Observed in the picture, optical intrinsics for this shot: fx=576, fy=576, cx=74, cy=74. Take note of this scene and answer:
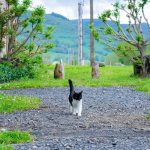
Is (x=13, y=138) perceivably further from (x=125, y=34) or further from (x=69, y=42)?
(x=69, y=42)

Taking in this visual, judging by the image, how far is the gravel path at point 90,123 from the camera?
8.84 metres

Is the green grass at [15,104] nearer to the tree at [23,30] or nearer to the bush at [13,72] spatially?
the bush at [13,72]

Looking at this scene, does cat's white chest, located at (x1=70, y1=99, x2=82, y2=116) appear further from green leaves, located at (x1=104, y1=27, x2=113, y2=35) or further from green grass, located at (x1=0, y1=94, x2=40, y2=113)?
green leaves, located at (x1=104, y1=27, x2=113, y2=35)

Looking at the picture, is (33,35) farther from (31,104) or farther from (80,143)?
(80,143)

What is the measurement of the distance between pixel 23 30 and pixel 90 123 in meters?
15.2

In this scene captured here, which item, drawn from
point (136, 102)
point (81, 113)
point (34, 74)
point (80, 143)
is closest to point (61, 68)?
point (34, 74)

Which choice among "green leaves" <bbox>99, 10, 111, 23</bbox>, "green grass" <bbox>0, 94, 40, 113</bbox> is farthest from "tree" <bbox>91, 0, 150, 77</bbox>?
"green grass" <bbox>0, 94, 40, 113</bbox>

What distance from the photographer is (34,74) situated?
2522cm

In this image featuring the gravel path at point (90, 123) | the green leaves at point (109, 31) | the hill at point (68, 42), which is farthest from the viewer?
the hill at point (68, 42)

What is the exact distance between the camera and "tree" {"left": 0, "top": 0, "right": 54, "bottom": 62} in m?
25.3

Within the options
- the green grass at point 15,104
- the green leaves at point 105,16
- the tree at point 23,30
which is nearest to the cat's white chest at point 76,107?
the green grass at point 15,104

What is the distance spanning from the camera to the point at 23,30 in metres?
26.3

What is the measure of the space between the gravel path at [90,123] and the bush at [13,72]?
6163mm

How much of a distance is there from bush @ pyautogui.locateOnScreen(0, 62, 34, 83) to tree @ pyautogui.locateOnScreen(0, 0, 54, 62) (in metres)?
0.65
